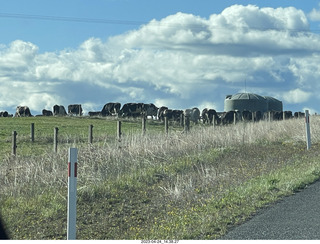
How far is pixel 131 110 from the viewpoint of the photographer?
2788 inches

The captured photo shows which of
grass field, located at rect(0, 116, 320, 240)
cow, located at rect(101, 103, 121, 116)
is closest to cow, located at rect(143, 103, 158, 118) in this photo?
cow, located at rect(101, 103, 121, 116)

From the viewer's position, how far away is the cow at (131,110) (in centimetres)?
6931

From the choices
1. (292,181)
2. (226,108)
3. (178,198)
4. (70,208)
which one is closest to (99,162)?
(178,198)

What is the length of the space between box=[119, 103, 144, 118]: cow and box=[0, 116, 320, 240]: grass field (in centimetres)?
4693

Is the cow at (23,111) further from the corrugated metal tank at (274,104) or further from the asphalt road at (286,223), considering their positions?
the asphalt road at (286,223)

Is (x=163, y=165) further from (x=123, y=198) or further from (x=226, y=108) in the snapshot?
(x=226, y=108)

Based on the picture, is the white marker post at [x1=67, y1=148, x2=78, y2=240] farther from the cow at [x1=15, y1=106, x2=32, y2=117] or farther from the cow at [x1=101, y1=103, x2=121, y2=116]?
the cow at [x1=15, y1=106, x2=32, y2=117]

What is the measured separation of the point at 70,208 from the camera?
27.5 ft

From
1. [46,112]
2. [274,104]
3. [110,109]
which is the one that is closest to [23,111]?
[46,112]

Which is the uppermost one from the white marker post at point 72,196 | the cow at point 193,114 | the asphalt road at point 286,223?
the cow at point 193,114

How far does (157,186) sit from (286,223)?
244 inches

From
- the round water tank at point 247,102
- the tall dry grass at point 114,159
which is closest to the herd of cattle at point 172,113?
the round water tank at point 247,102

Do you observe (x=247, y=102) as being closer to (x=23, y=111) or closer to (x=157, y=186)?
(x=23, y=111)

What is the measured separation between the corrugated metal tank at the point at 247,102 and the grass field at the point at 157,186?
61.7m
